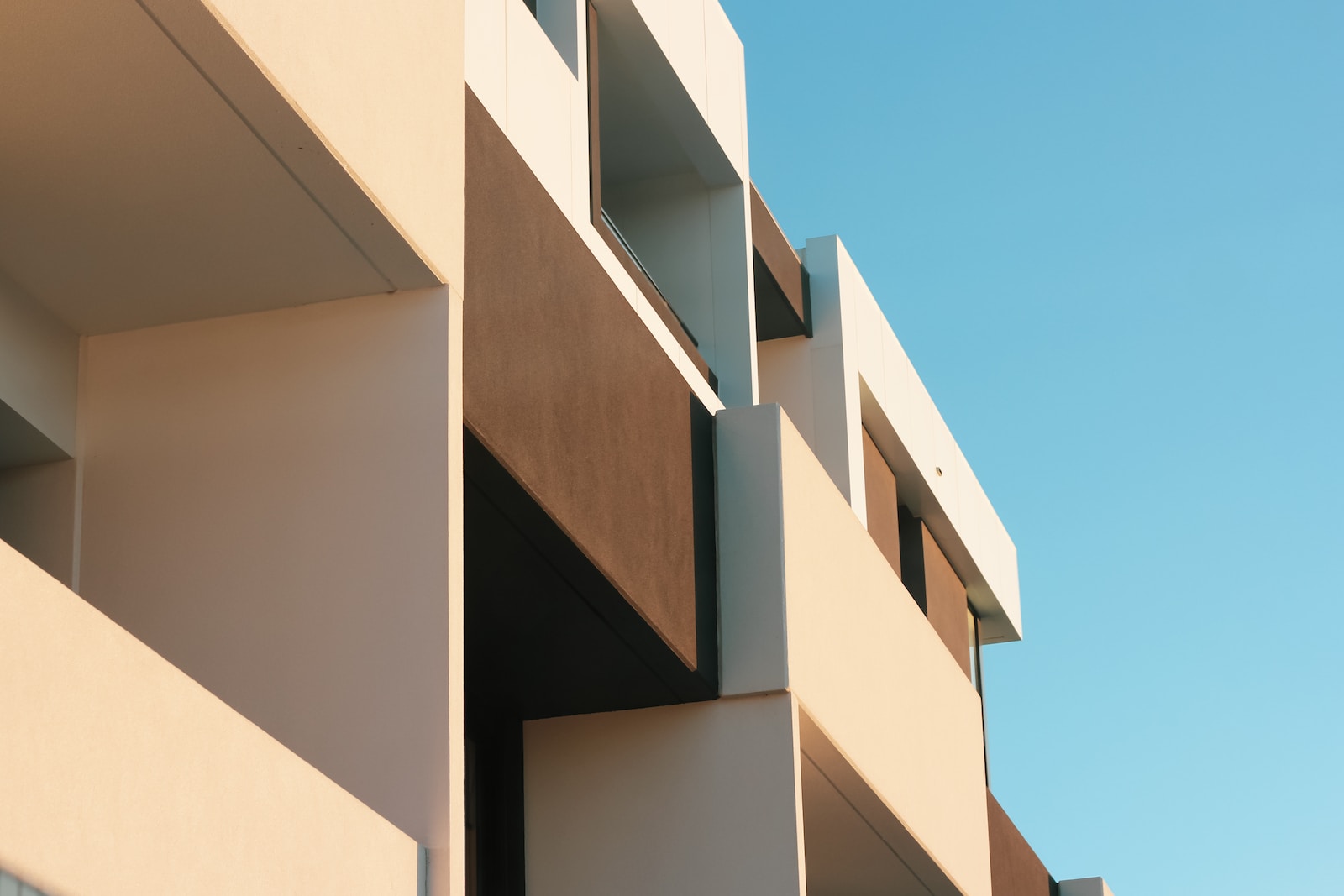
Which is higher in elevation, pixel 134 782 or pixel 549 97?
pixel 549 97

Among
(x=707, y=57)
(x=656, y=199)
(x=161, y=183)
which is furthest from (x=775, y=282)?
(x=161, y=183)

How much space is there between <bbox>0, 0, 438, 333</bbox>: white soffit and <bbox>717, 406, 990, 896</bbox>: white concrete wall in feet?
13.7

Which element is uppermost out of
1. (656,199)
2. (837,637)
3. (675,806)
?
(656,199)

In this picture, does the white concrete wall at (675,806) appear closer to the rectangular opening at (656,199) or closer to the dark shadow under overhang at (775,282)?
the rectangular opening at (656,199)

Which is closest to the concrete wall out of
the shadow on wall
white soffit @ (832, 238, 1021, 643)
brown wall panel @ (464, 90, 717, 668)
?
brown wall panel @ (464, 90, 717, 668)

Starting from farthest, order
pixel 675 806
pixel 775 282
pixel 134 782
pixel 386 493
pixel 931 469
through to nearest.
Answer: pixel 931 469
pixel 775 282
pixel 675 806
pixel 386 493
pixel 134 782

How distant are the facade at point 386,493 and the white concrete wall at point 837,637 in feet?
0.12

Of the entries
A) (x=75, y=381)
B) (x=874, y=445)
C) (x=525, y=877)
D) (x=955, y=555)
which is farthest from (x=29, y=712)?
(x=955, y=555)

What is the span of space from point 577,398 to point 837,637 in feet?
12.0

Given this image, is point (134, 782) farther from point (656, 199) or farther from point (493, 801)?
point (656, 199)

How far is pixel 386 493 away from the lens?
268 inches

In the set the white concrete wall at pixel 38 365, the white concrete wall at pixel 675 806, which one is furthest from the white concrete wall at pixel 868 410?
the white concrete wall at pixel 38 365

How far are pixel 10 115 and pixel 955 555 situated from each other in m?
15.8

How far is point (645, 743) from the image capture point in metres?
10.6
